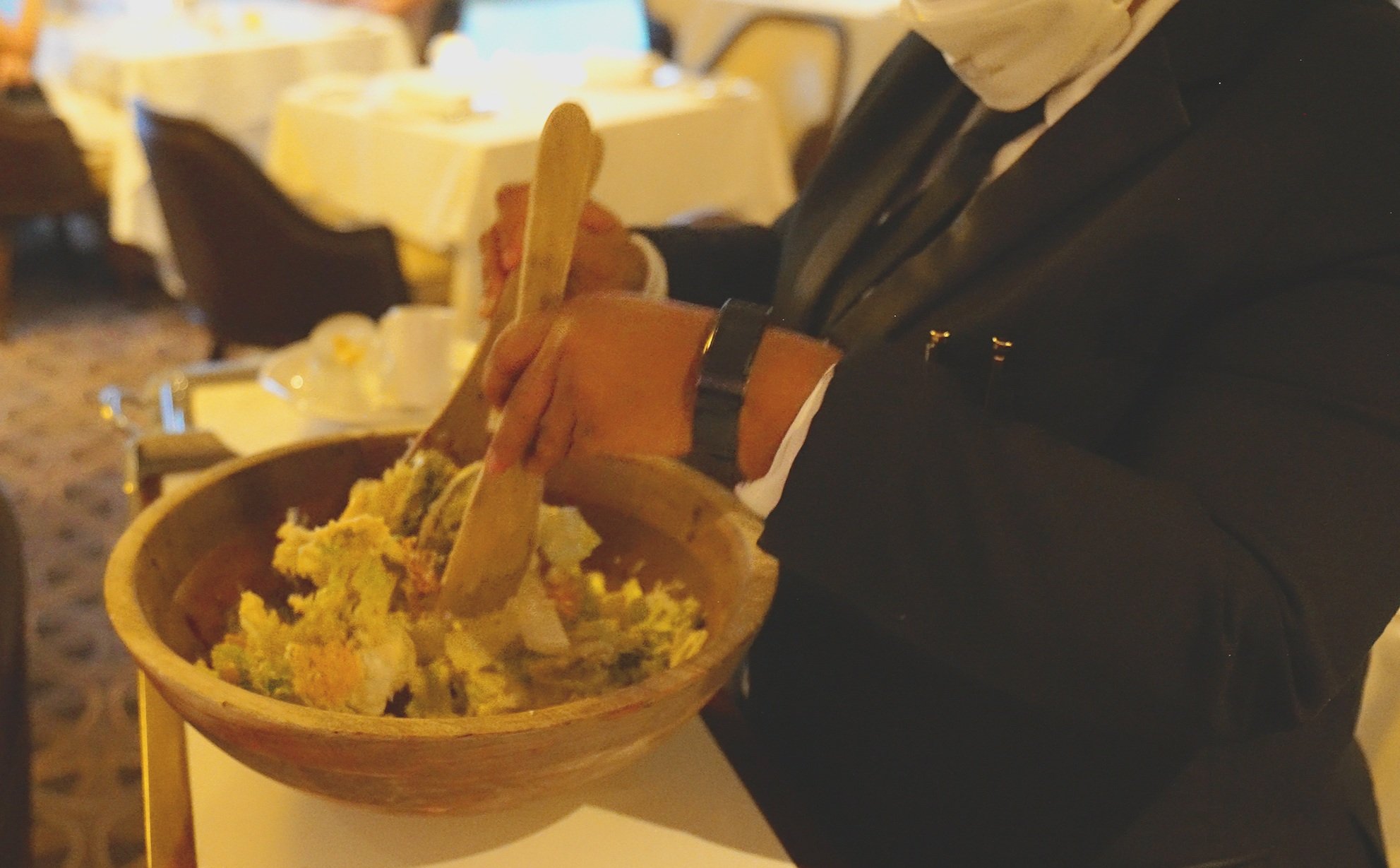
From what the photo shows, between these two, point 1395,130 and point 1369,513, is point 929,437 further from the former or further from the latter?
point 1395,130

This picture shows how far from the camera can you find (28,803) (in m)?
0.99

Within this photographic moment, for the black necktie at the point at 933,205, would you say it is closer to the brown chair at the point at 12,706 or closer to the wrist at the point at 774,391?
the wrist at the point at 774,391

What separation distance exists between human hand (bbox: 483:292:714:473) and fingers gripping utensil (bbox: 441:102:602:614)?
0.15 ft

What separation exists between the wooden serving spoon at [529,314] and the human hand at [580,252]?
0.15 metres

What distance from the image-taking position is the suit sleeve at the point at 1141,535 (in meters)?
0.61

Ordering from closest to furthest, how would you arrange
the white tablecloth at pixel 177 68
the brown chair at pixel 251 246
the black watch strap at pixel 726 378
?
the black watch strap at pixel 726 378 → the brown chair at pixel 251 246 → the white tablecloth at pixel 177 68

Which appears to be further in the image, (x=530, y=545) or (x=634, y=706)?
(x=530, y=545)

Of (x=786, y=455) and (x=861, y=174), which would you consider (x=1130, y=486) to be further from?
(x=861, y=174)

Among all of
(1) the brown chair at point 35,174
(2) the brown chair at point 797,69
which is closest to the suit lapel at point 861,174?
(2) the brown chair at point 797,69

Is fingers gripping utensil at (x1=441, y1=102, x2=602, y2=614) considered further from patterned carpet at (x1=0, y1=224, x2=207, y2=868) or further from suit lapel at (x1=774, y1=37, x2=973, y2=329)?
patterned carpet at (x1=0, y1=224, x2=207, y2=868)

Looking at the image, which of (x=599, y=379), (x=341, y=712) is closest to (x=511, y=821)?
(x=341, y=712)

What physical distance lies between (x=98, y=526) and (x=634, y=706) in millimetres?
2418

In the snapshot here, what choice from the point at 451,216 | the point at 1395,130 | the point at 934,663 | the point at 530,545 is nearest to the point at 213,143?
the point at 451,216

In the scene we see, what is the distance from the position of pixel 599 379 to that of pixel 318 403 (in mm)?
603
